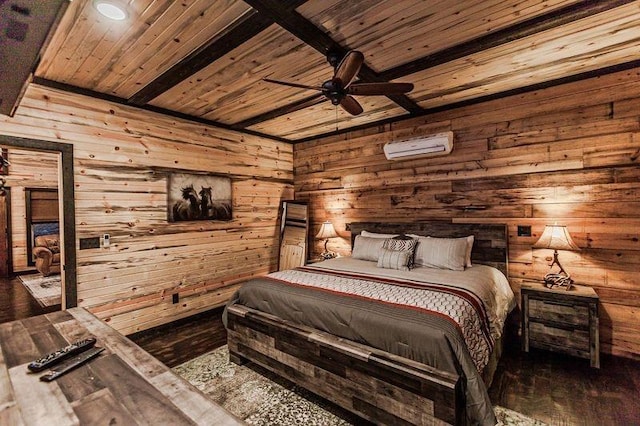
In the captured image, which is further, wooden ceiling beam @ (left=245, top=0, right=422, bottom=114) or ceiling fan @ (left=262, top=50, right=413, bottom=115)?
ceiling fan @ (left=262, top=50, right=413, bottom=115)

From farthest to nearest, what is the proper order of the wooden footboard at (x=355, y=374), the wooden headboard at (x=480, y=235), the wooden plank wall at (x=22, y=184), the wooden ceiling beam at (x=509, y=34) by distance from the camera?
1. the wooden plank wall at (x=22, y=184)
2. the wooden headboard at (x=480, y=235)
3. the wooden ceiling beam at (x=509, y=34)
4. the wooden footboard at (x=355, y=374)

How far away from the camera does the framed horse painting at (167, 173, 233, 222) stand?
3.84 meters

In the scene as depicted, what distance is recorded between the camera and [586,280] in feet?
9.87

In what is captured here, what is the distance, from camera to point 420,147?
387cm

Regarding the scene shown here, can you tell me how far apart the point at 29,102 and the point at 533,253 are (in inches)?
208

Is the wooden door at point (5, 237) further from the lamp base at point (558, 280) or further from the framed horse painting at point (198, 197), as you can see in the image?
the lamp base at point (558, 280)

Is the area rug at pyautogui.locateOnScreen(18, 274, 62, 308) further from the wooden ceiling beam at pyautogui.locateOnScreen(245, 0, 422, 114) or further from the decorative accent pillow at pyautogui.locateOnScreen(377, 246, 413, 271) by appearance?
the wooden ceiling beam at pyautogui.locateOnScreen(245, 0, 422, 114)

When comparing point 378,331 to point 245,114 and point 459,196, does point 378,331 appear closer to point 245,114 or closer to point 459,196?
point 459,196

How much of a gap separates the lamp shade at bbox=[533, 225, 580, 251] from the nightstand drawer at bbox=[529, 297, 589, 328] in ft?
1.70

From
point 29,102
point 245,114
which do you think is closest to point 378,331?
point 245,114

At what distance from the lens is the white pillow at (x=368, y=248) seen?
371cm

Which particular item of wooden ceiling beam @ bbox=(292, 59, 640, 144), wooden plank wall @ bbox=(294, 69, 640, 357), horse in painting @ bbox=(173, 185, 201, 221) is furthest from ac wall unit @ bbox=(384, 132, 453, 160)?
horse in painting @ bbox=(173, 185, 201, 221)

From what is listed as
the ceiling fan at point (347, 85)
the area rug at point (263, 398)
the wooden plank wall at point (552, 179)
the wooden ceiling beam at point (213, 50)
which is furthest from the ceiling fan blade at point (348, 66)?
the area rug at point (263, 398)

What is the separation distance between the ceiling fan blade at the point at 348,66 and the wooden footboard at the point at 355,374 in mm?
1855
